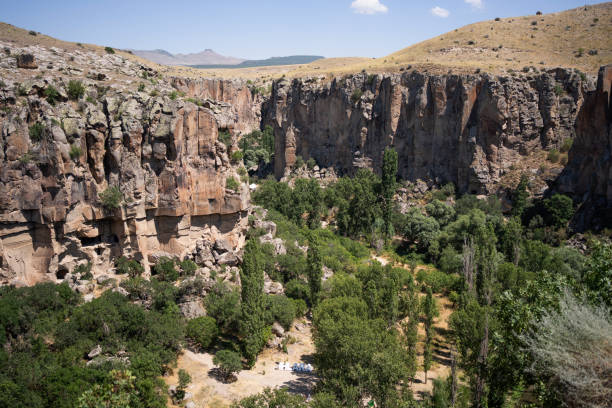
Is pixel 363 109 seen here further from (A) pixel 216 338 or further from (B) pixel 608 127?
(A) pixel 216 338

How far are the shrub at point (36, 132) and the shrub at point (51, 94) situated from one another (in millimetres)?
2681

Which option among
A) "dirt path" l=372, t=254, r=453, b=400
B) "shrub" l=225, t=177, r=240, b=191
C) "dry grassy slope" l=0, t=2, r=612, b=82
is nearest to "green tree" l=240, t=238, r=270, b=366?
"shrub" l=225, t=177, r=240, b=191

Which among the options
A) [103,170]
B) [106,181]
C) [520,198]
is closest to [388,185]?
[520,198]

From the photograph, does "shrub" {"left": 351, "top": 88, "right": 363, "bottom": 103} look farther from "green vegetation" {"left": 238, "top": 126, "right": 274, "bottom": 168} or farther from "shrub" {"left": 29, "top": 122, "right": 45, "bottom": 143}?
"shrub" {"left": 29, "top": 122, "right": 45, "bottom": 143}

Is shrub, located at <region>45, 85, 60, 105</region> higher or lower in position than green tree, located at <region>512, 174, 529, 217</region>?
higher

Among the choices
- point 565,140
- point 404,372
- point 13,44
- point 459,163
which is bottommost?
point 404,372

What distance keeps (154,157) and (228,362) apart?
17.5 m

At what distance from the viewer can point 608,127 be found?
51.0 m

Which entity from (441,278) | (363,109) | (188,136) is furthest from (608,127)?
(188,136)

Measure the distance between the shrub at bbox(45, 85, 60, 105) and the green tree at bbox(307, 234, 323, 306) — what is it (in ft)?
74.2

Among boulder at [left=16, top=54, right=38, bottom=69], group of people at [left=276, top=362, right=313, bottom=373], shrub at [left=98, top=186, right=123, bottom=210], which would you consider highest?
boulder at [left=16, top=54, right=38, bottom=69]

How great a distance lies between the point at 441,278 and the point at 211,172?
2760 cm

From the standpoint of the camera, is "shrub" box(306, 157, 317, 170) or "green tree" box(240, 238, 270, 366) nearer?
"green tree" box(240, 238, 270, 366)

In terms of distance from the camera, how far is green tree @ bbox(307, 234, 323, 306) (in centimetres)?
3575
